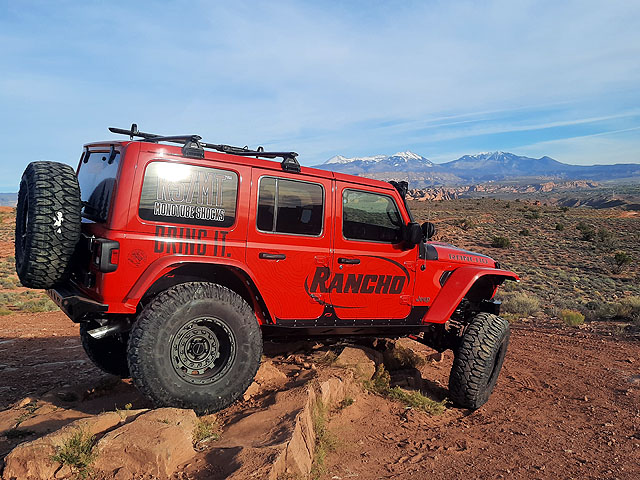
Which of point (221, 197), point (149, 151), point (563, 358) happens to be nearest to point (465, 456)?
point (221, 197)

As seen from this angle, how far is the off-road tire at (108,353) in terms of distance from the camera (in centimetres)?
500

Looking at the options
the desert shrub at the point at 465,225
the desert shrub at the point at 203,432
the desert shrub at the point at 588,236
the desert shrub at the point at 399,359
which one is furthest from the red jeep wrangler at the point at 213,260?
the desert shrub at the point at 465,225

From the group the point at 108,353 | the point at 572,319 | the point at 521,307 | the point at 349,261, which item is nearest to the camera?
the point at 349,261

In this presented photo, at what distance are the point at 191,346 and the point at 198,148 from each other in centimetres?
163

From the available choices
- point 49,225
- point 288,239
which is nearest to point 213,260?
point 288,239

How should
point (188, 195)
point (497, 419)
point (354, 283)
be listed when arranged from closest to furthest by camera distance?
point (188, 195)
point (354, 283)
point (497, 419)

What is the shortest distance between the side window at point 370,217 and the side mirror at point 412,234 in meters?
0.10

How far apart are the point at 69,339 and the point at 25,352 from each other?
1.13m

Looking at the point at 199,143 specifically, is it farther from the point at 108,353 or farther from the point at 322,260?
the point at 108,353

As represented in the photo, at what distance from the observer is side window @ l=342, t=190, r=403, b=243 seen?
15.6ft

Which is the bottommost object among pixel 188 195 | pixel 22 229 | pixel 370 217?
pixel 22 229

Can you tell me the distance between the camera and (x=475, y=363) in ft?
16.6

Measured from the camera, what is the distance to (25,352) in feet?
23.5

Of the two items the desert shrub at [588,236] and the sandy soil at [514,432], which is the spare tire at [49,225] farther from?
the desert shrub at [588,236]
